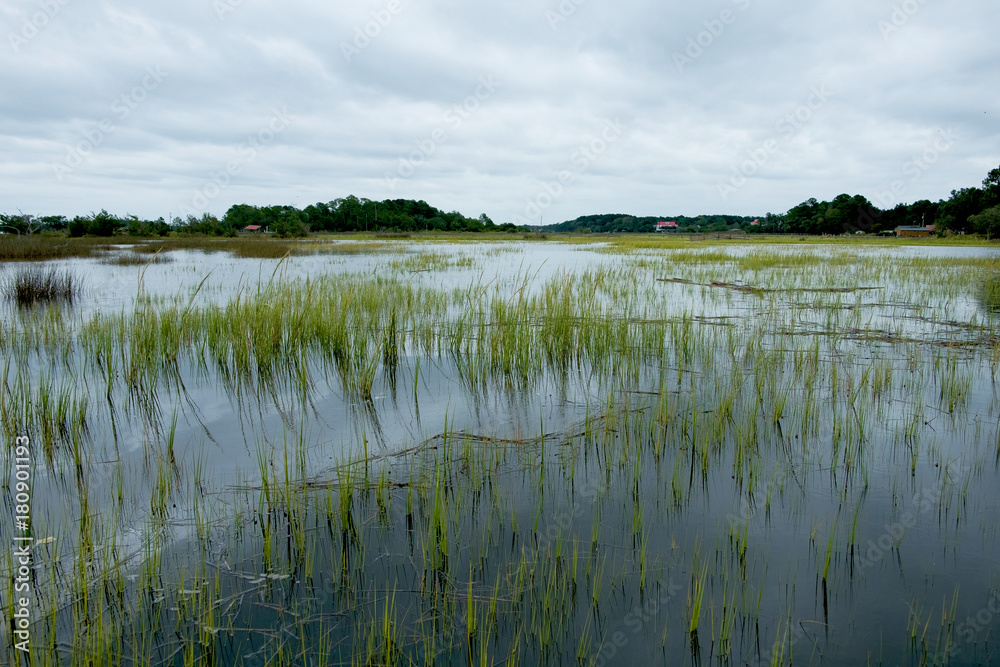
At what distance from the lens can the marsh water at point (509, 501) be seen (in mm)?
2184

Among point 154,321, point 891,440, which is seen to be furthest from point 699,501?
point 154,321

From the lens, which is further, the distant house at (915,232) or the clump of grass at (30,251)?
the distant house at (915,232)

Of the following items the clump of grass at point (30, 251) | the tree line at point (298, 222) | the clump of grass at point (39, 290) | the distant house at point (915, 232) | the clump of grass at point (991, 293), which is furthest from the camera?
the distant house at point (915, 232)

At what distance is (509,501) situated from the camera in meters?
3.18

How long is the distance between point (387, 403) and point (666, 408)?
245 centimetres

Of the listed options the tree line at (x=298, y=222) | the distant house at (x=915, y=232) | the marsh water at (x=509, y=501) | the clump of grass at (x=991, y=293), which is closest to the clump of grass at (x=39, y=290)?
the marsh water at (x=509, y=501)

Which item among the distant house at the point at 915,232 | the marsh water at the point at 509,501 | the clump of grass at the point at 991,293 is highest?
the distant house at the point at 915,232

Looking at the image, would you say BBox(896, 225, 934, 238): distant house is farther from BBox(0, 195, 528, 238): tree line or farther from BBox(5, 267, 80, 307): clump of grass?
BBox(5, 267, 80, 307): clump of grass

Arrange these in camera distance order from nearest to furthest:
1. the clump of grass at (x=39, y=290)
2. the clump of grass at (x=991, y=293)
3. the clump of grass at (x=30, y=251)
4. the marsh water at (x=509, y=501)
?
the marsh water at (x=509, y=501), the clump of grass at (x=991, y=293), the clump of grass at (x=39, y=290), the clump of grass at (x=30, y=251)

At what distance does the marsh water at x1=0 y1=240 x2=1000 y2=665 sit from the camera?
2.18m

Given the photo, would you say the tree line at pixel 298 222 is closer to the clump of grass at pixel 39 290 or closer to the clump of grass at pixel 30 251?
the clump of grass at pixel 30 251

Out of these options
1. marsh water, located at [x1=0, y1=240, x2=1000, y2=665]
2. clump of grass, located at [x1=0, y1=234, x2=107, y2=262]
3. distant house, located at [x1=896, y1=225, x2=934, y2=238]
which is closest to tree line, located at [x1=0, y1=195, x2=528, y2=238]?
clump of grass, located at [x1=0, y1=234, x2=107, y2=262]

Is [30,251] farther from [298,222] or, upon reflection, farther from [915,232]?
[915,232]

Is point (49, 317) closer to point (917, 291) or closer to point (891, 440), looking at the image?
point (891, 440)
